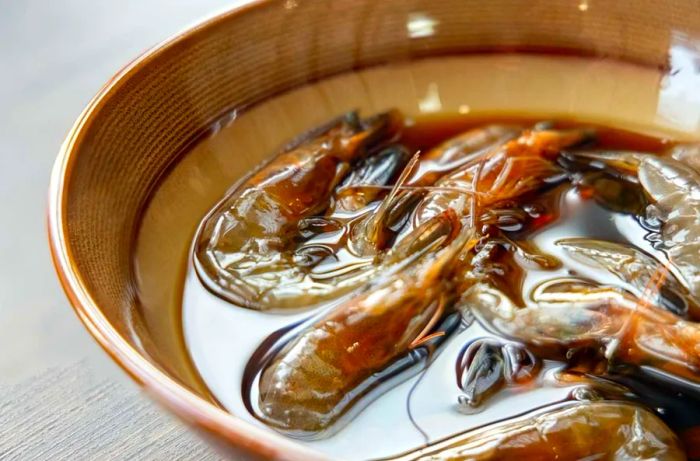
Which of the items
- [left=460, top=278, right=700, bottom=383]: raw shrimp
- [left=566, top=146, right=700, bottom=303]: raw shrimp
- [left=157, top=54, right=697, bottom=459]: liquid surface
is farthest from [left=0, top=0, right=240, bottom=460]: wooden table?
[left=566, top=146, right=700, bottom=303]: raw shrimp

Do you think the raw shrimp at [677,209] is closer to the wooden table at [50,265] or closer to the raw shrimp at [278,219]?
the raw shrimp at [278,219]

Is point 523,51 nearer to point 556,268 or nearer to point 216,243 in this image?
point 556,268

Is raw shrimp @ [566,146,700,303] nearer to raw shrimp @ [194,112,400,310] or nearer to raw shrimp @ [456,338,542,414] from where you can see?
raw shrimp @ [456,338,542,414]

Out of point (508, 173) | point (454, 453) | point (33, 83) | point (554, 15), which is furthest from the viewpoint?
point (33, 83)

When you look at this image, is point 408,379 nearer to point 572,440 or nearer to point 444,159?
point 572,440

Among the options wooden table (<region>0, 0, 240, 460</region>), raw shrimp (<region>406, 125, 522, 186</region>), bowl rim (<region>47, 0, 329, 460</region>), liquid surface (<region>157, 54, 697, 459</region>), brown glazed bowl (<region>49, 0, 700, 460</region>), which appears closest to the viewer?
bowl rim (<region>47, 0, 329, 460</region>)

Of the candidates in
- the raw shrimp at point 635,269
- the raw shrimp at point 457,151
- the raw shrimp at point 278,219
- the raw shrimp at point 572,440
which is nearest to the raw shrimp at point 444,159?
the raw shrimp at point 457,151

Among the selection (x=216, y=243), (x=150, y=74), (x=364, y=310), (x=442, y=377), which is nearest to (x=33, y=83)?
(x=150, y=74)
